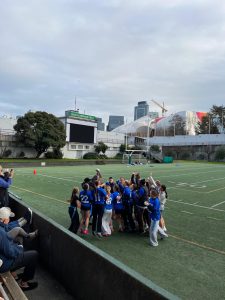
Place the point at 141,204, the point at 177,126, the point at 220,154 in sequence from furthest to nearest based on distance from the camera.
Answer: the point at 177,126 < the point at 220,154 < the point at 141,204

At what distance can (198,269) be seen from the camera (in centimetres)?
781

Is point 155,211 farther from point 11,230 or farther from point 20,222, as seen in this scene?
point 11,230

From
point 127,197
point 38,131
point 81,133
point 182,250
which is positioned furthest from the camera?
point 81,133

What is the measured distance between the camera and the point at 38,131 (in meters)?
60.7

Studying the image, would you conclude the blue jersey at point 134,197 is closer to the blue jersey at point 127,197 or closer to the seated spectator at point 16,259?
the blue jersey at point 127,197

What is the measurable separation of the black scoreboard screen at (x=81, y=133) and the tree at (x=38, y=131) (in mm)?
10484

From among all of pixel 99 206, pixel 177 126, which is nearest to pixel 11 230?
pixel 99 206

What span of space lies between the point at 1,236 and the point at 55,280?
1698 millimetres

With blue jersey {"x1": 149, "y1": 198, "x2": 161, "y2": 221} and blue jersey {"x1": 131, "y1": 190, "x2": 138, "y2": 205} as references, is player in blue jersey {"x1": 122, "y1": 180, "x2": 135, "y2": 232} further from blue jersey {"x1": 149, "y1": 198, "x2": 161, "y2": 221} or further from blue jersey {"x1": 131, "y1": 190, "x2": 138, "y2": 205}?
blue jersey {"x1": 149, "y1": 198, "x2": 161, "y2": 221}

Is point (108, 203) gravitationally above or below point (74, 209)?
above

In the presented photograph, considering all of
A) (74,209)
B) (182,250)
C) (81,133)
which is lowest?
(182,250)

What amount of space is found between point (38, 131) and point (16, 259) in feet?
186

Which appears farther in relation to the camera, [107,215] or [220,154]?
[220,154]

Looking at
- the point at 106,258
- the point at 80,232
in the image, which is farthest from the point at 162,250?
the point at 106,258
